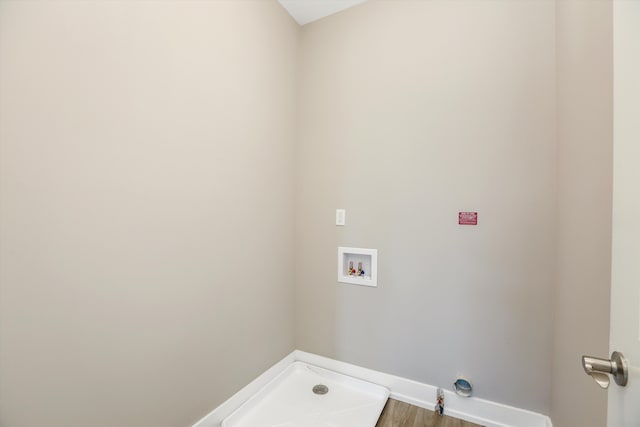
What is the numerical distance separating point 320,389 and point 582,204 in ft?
6.06

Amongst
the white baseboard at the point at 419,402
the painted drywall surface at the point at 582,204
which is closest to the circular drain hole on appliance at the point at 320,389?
the white baseboard at the point at 419,402

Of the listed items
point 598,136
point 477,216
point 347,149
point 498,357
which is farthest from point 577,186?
point 347,149

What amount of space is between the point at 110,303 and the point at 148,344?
0.27 m

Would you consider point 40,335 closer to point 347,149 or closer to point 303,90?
point 347,149

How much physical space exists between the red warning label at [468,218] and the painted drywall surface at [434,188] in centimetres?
4

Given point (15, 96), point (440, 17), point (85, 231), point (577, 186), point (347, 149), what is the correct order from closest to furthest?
point (15, 96) → point (85, 231) → point (577, 186) → point (440, 17) → point (347, 149)

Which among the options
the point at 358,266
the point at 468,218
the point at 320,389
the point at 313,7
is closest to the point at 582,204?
the point at 468,218

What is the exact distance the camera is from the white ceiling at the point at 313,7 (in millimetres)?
1938

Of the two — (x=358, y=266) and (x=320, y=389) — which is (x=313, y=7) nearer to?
(x=358, y=266)

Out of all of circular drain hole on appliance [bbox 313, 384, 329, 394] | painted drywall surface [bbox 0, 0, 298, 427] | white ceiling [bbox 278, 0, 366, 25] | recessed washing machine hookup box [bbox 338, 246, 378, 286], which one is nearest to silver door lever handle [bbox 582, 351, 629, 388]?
recessed washing machine hookup box [bbox 338, 246, 378, 286]

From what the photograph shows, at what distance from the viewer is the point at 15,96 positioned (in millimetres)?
815

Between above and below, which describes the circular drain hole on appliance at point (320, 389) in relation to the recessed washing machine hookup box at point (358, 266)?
below

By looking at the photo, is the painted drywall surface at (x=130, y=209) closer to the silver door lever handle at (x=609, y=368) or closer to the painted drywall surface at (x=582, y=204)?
the silver door lever handle at (x=609, y=368)

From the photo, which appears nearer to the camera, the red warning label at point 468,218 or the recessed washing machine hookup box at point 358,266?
the red warning label at point 468,218
